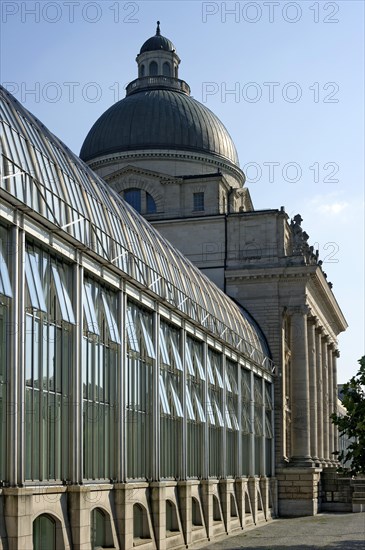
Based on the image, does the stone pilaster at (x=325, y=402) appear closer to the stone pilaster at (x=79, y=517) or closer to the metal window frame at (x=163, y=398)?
the metal window frame at (x=163, y=398)

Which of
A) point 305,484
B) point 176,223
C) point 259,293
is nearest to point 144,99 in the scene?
point 176,223

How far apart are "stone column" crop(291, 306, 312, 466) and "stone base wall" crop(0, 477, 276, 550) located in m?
19.7

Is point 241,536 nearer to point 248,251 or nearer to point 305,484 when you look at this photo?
point 305,484

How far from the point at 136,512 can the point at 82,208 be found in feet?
45.5

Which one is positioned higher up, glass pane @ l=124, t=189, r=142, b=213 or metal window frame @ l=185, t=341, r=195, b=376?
glass pane @ l=124, t=189, r=142, b=213

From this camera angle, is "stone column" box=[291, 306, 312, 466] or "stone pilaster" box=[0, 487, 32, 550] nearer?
"stone pilaster" box=[0, 487, 32, 550]

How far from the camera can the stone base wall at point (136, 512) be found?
1186 inches

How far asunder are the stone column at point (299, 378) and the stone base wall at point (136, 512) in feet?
64.5

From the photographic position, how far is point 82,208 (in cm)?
4275

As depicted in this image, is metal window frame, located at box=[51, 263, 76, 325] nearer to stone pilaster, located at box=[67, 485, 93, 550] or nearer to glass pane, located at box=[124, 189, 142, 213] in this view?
stone pilaster, located at box=[67, 485, 93, 550]

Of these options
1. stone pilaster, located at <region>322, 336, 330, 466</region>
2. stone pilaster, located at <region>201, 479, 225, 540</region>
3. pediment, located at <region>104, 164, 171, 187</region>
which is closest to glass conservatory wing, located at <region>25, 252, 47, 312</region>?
stone pilaster, located at <region>201, 479, 225, 540</region>

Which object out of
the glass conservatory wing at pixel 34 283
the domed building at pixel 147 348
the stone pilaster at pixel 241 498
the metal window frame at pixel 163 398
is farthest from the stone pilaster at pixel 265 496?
the glass conservatory wing at pixel 34 283

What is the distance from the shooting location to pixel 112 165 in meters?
103

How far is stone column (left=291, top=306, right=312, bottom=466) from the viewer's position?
9075cm
